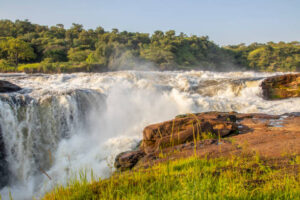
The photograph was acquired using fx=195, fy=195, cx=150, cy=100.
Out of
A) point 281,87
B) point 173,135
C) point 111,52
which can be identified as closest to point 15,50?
point 111,52

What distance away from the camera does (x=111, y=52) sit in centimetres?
3397

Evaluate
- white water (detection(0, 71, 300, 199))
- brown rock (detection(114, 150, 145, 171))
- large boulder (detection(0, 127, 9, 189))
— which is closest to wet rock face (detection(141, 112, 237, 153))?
brown rock (detection(114, 150, 145, 171))

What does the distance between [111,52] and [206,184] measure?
34.1 metres

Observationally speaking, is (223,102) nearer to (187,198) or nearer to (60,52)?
(187,198)

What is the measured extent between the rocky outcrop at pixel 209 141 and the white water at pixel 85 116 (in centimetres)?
152

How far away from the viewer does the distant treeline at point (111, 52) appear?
28.5 m

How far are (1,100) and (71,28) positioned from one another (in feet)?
163

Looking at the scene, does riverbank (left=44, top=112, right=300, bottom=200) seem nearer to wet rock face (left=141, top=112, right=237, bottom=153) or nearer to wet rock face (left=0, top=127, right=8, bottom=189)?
wet rock face (left=141, top=112, right=237, bottom=153)

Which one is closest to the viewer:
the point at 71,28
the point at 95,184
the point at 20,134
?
the point at 95,184

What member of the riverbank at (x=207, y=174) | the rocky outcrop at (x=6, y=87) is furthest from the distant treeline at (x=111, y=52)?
the riverbank at (x=207, y=174)

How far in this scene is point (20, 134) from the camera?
25.0 feet

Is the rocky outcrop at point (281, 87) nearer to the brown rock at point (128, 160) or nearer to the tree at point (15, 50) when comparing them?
the brown rock at point (128, 160)

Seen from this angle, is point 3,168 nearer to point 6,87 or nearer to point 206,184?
point 6,87

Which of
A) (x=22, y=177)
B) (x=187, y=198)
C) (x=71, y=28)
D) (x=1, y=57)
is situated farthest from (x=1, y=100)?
(x=71, y=28)
